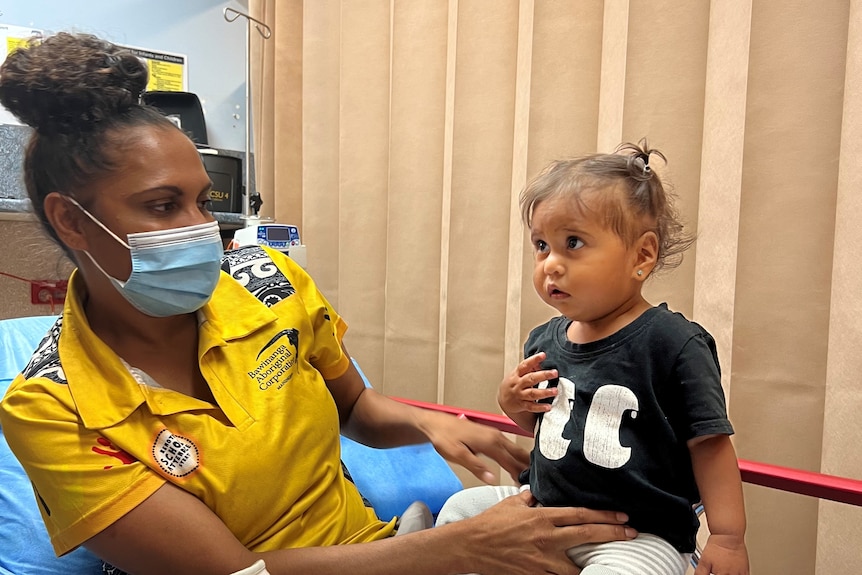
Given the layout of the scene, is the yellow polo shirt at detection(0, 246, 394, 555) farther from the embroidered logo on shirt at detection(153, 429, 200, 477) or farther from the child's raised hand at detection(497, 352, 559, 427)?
the child's raised hand at detection(497, 352, 559, 427)

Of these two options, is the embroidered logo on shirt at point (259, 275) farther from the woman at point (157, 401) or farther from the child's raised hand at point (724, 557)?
the child's raised hand at point (724, 557)

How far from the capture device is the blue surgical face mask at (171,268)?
37.4 inches

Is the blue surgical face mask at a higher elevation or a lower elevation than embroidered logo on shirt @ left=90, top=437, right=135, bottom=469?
higher

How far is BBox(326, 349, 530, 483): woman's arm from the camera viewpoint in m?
1.11

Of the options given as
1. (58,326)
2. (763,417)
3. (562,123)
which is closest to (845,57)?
(562,123)

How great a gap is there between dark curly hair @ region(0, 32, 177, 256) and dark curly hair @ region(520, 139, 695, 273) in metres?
0.61

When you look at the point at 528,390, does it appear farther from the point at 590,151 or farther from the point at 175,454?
the point at 590,151

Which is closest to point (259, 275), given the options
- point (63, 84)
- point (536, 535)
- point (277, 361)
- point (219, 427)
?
point (277, 361)

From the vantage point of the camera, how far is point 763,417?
1.43 metres

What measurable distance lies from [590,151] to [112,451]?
133 cm

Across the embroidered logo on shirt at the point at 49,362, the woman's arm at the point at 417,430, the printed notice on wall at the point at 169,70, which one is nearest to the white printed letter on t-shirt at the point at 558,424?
the woman's arm at the point at 417,430

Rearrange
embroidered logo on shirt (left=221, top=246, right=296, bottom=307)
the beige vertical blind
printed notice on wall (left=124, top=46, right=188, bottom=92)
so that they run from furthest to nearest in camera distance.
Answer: printed notice on wall (left=124, top=46, right=188, bottom=92) < the beige vertical blind < embroidered logo on shirt (left=221, top=246, right=296, bottom=307)

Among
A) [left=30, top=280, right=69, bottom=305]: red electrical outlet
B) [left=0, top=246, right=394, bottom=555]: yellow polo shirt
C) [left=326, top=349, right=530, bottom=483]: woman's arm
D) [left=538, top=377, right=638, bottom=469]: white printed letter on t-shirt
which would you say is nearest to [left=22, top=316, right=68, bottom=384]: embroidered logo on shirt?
[left=0, top=246, right=394, bottom=555]: yellow polo shirt

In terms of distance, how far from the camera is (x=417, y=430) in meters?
1.23
